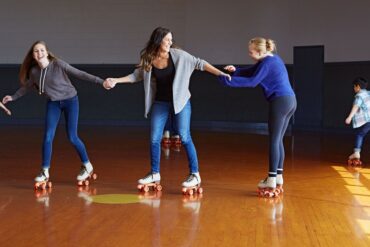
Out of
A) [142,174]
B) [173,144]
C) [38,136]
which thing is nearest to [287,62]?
[173,144]

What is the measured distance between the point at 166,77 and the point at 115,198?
3.80 ft

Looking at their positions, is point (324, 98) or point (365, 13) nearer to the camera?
point (365, 13)

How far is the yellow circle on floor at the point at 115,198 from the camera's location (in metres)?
5.22

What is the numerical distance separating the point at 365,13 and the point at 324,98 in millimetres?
2032

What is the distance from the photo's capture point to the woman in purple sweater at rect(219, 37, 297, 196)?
5328 millimetres

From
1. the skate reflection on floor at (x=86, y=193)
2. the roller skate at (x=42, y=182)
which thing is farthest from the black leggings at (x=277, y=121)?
the roller skate at (x=42, y=182)

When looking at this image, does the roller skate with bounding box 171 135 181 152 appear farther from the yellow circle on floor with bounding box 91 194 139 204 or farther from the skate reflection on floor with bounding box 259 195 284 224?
the skate reflection on floor with bounding box 259 195 284 224

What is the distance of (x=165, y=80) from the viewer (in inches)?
213

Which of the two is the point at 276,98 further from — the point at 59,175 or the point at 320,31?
the point at 320,31

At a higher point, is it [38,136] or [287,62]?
[287,62]

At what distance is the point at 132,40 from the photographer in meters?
14.1

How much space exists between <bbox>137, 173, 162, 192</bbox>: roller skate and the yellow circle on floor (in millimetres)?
227

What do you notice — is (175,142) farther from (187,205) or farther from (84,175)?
(187,205)

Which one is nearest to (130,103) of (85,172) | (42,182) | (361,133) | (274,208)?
(361,133)
